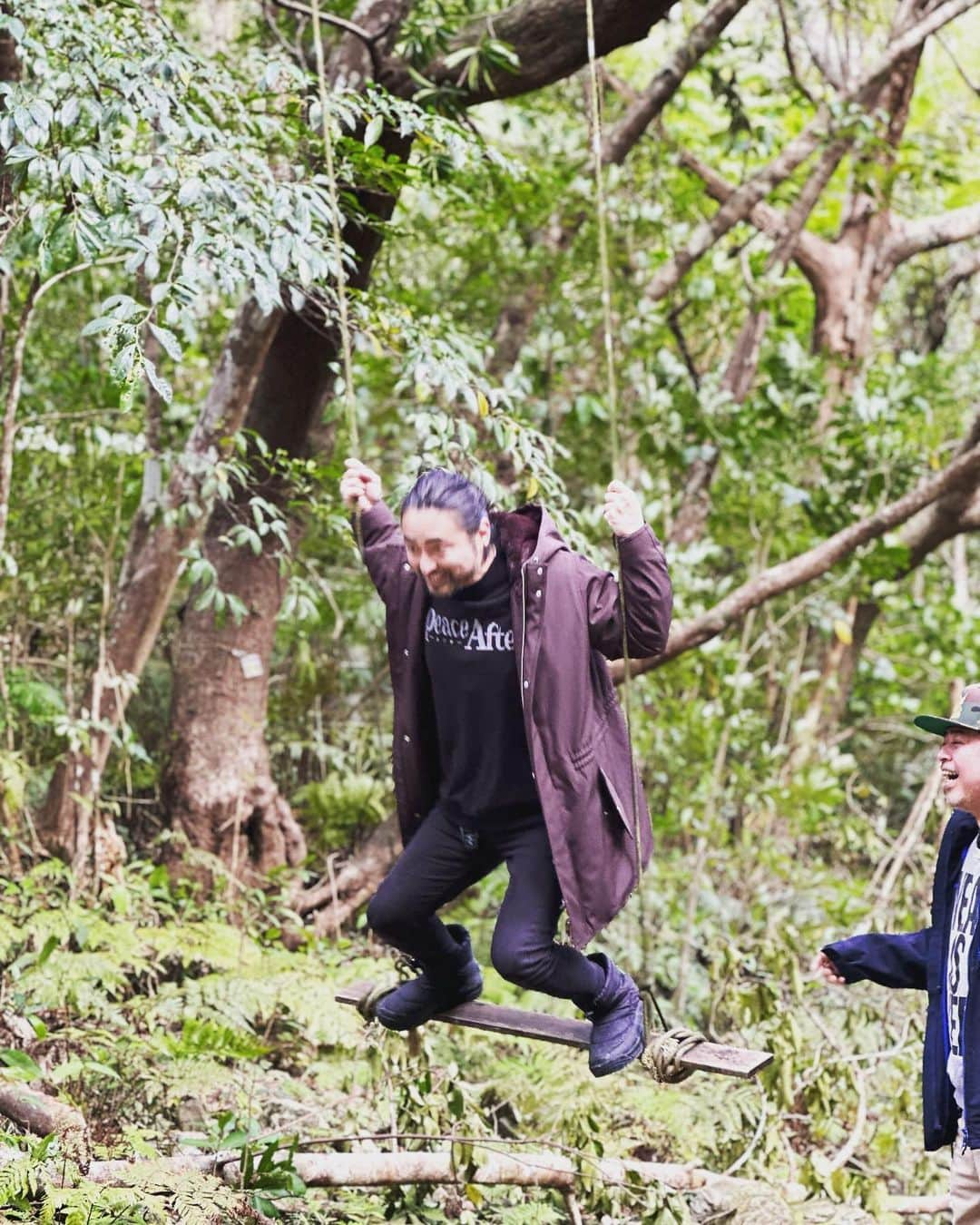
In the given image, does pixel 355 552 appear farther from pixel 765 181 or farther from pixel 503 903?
pixel 765 181

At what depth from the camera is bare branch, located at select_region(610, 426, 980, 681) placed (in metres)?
6.34

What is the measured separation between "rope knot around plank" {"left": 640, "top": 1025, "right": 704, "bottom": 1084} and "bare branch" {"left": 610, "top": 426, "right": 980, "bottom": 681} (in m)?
2.97

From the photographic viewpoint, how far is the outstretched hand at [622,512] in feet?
10.1

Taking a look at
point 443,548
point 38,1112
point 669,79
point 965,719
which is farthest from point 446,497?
point 669,79

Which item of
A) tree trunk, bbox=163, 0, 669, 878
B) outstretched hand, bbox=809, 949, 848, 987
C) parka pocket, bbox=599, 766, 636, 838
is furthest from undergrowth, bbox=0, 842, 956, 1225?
parka pocket, bbox=599, 766, 636, 838

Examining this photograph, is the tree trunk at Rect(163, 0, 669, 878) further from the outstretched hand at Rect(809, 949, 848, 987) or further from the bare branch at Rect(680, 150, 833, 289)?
the bare branch at Rect(680, 150, 833, 289)

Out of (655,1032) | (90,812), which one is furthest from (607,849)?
(90,812)

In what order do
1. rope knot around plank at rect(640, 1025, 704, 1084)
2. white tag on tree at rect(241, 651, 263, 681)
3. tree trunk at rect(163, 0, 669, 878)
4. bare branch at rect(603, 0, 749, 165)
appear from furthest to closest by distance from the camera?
1. white tag on tree at rect(241, 651, 263, 681)
2. bare branch at rect(603, 0, 749, 165)
3. tree trunk at rect(163, 0, 669, 878)
4. rope knot around plank at rect(640, 1025, 704, 1084)

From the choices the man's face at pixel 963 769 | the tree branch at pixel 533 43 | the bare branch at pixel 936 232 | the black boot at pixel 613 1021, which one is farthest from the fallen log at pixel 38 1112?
the bare branch at pixel 936 232

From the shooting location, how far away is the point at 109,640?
590 cm

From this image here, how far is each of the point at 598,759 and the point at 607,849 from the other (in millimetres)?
225

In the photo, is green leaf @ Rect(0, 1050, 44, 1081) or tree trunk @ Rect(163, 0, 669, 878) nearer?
green leaf @ Rect(0, 1050, 44, 1081)

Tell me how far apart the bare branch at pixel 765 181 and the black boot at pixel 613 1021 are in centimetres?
439

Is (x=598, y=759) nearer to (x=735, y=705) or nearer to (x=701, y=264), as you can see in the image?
(x=735, y=705)
